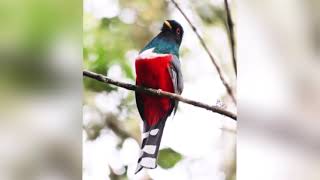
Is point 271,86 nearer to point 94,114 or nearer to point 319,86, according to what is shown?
point 319,86

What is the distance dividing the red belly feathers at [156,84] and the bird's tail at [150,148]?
32 mm

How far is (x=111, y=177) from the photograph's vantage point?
141 centimetres

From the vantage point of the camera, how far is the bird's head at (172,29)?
145 centimetres

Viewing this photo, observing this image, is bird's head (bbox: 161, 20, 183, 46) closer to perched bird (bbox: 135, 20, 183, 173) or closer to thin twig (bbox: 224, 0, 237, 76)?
perched bird (bbox: 135, 20, 183, 173)

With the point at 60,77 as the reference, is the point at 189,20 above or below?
above

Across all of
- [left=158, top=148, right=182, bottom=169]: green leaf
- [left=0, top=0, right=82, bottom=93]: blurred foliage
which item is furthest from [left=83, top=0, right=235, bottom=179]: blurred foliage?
[left=0, top=0, right=82, bottom=93]: blurred foliage

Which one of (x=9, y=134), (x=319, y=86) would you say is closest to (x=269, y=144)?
(x=319, y=86)

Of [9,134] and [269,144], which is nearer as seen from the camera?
[9,134]

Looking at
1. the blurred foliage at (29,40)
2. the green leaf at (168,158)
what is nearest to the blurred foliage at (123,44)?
the green leaf at (168,158)

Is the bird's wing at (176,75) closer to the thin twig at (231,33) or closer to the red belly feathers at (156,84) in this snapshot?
the red belly feathers at (156,84)

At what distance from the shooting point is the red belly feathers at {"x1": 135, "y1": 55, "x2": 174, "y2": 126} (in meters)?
1.45

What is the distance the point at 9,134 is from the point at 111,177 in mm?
347

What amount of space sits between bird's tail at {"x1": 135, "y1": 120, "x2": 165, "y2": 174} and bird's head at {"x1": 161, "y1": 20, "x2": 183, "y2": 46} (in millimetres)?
305

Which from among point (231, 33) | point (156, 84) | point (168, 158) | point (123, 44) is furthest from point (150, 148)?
point (231, 33)
